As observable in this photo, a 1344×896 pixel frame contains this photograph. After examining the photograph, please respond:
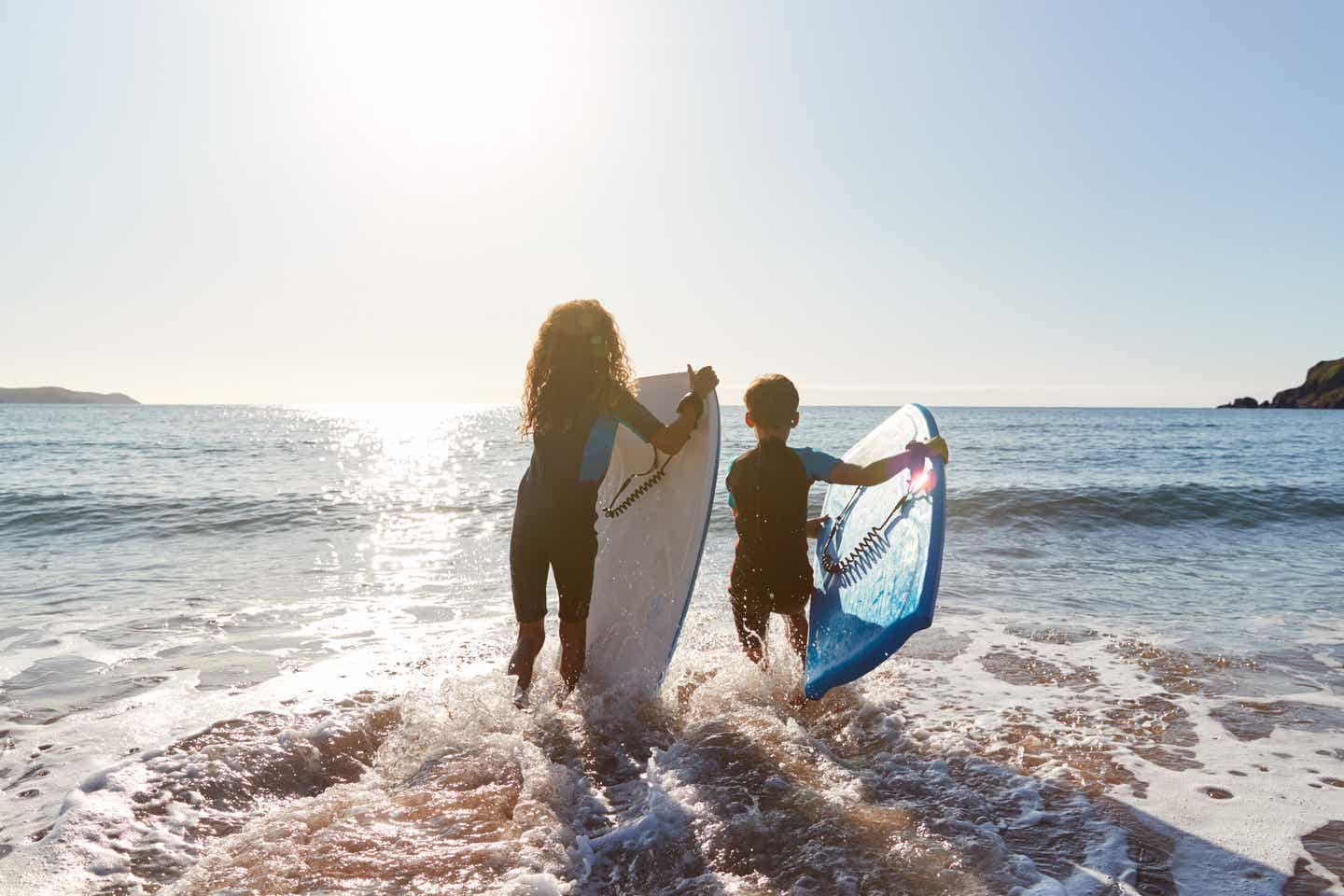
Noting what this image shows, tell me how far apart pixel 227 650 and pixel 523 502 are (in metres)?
2.94

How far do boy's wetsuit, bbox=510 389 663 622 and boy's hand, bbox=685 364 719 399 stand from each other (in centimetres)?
32

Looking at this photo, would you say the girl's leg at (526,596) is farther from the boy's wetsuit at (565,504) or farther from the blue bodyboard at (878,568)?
the blue bodyboard at (878,568)

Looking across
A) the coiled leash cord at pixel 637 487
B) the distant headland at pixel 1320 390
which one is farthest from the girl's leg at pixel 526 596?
the distant headland at pixel 1320 390

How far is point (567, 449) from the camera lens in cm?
366

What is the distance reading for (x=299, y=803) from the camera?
3018mm

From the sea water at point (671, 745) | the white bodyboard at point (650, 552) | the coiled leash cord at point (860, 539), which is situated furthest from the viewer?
the white bodyboard at point (650, 552)

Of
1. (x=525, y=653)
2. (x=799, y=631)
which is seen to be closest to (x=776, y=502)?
(x=799, y=631)

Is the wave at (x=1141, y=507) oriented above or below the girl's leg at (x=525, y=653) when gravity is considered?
below

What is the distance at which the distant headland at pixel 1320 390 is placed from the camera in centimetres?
7206

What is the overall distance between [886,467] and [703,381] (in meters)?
1.00

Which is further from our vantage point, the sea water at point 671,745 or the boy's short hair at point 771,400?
the boy's short hair at point 771,400

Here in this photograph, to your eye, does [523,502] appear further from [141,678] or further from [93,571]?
[93,571]

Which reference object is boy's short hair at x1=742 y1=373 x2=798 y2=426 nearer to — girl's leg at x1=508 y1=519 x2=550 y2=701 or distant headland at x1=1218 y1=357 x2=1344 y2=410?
girl's leg at x1=508 y1=519 x2=550 y2=701

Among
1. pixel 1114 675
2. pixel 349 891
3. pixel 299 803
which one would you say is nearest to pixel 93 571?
pixel 299 803
